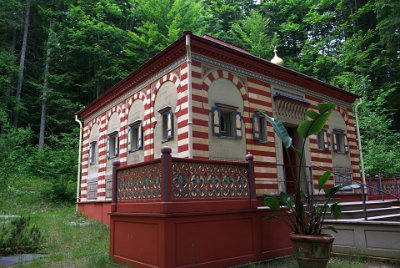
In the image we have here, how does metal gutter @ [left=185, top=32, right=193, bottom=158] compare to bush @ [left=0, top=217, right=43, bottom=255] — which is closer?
bush @ [left=0, top=217, right=43, bottom=255]

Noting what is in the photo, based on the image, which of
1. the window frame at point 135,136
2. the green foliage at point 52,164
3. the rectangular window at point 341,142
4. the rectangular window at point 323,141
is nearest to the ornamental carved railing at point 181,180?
the window frame at point 135,136

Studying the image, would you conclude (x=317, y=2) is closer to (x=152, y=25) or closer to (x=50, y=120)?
(x=152, y=25)

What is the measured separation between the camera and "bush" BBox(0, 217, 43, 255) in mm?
8570

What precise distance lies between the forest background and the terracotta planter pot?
1932 centimetres

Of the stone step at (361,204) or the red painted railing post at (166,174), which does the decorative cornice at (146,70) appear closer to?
the red painted railing post at (166,174)

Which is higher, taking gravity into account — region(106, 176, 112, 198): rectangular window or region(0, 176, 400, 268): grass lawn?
region(106, 176, 112, 198): rectangular window

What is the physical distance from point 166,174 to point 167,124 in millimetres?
5249

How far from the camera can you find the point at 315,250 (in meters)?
5.81

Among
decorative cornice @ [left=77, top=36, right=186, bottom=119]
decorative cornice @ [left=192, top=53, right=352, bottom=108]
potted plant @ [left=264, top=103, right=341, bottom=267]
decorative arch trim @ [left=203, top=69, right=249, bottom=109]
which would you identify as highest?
decorative cornice @ [left=77, top=36, right=186, bottom=119]

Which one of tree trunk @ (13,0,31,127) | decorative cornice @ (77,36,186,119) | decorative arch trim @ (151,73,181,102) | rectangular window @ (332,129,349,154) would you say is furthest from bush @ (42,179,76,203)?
rectangular window @ (332,129,349,154)

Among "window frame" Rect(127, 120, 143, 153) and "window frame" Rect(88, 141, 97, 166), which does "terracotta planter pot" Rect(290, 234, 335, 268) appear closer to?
"window frame" Rect(127, 120, 143, 153)

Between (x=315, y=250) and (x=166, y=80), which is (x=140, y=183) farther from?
(x=166, y=80)

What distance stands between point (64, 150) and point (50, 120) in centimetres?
528

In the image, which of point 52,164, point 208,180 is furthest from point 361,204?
point 52,164
